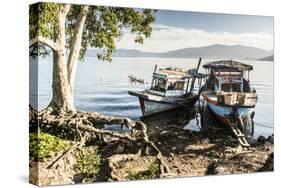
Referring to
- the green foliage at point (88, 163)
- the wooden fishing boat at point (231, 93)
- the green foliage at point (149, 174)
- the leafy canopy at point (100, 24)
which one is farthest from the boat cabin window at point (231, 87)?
the green foliage at point (88, 163)

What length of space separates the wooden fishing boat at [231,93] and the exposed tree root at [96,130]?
1.05 m

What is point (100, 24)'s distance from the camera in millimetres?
9164

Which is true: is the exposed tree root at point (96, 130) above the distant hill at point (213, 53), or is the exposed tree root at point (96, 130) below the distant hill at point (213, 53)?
below

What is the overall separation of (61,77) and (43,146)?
0.85 m

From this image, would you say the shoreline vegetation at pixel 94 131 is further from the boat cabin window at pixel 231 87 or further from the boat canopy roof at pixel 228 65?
the boat canopy roof at pixel 228 65

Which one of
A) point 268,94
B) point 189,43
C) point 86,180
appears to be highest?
point 189,43

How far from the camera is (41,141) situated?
8641 millimetres

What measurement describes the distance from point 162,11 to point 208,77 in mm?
1067

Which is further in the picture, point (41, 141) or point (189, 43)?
point (189, 43)

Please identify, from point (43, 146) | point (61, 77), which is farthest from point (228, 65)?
point (43, 146)

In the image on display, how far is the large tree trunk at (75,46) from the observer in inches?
353

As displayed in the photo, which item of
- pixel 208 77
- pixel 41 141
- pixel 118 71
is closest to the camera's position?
pixel 41 141

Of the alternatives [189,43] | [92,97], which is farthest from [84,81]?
[189,43]

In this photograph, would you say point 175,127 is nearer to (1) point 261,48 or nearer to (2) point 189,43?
(2) point 189,43
